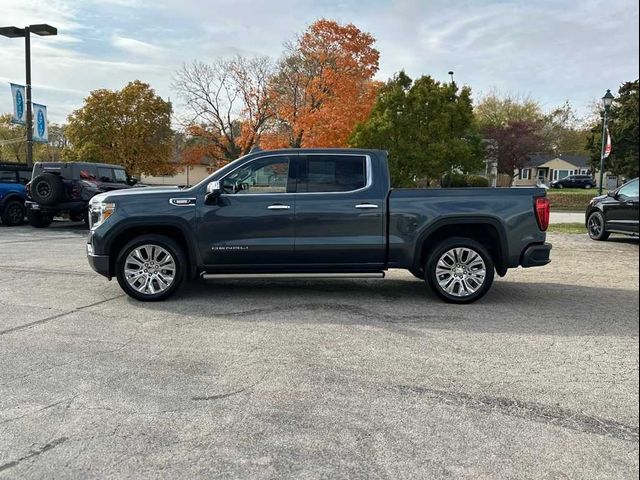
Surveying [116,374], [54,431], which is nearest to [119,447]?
[54,431]

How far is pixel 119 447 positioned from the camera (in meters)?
3.10

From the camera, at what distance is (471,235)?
6.70 meters

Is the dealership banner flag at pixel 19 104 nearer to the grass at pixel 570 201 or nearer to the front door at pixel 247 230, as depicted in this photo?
the front door at pixel 247 230

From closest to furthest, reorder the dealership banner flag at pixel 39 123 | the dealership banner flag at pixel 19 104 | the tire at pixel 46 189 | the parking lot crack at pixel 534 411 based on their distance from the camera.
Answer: the parking lot crack at pixel 534 411
the tire at pixel 46 189
the dealership banner flag at pixel 19 104
the dealership banner flag at pixel 39 123

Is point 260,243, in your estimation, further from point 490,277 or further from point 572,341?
point 572,341

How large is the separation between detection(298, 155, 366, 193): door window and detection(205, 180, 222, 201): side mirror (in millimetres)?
1021

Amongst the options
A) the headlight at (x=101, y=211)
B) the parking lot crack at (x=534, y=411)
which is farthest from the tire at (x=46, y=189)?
the parking lot crack at (x=534, y=411)

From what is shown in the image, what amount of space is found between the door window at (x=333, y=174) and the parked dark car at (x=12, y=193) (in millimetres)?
14276

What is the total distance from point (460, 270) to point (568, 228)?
11.7 metres

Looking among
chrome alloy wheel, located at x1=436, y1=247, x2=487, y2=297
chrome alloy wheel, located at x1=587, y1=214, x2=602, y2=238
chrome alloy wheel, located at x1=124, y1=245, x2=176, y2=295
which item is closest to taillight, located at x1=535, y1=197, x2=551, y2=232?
chrome alloy wheel, located at x1=436, y1=247, x2=487, y2=297

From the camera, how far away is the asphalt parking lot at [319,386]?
295 centimetres

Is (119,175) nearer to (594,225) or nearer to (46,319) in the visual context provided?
(46,319)

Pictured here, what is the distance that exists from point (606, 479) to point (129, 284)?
548cm

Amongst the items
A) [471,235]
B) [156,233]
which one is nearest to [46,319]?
[156,233]
